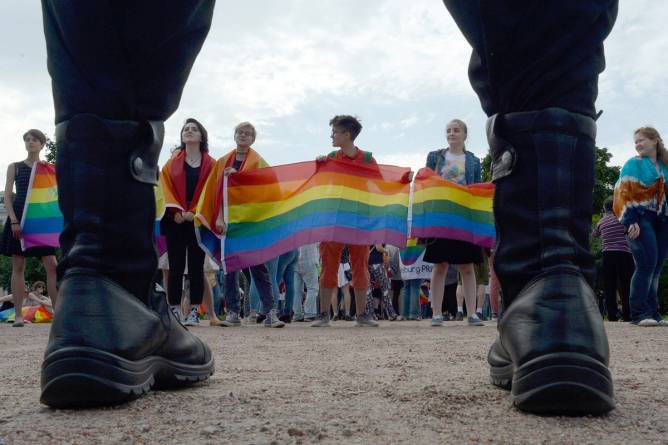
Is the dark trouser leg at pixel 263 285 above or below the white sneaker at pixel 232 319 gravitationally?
above

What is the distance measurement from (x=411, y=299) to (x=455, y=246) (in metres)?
4.92

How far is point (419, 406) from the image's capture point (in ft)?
5.28

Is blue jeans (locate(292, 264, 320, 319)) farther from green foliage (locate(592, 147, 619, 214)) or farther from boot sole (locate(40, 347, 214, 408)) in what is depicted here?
green foliage (locate(592, 147, 619, 214))

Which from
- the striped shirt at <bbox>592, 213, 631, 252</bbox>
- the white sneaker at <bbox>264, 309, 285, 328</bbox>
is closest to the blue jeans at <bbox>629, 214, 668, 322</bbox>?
the striped shirt at <bbox>592, 213, 631, 252</bbox>

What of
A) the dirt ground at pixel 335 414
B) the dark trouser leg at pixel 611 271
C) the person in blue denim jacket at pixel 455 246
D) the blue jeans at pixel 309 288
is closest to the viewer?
the dirt ground at pixel 335 414

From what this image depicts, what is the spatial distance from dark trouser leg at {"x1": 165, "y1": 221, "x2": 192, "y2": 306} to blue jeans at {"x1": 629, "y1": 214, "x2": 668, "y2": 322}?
15.0 feet

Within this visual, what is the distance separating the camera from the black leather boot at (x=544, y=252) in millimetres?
1560

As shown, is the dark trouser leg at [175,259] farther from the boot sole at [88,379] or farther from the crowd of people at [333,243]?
the boot sole at [88,379]

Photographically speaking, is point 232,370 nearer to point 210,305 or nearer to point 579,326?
point 579,326

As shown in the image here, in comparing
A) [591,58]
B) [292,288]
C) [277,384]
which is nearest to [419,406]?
[277,384]

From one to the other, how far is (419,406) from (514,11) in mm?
988

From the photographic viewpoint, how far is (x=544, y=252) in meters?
1.74

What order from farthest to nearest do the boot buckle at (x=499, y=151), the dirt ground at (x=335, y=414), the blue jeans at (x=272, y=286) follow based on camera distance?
the blue jeans at (x=272, y=286) → the boot buckle at (x=499, y=151) → the dirt ground at (x=335, y=414)

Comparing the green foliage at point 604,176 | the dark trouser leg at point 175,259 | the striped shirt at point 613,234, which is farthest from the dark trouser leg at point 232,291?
the green foliage at point 604,176
